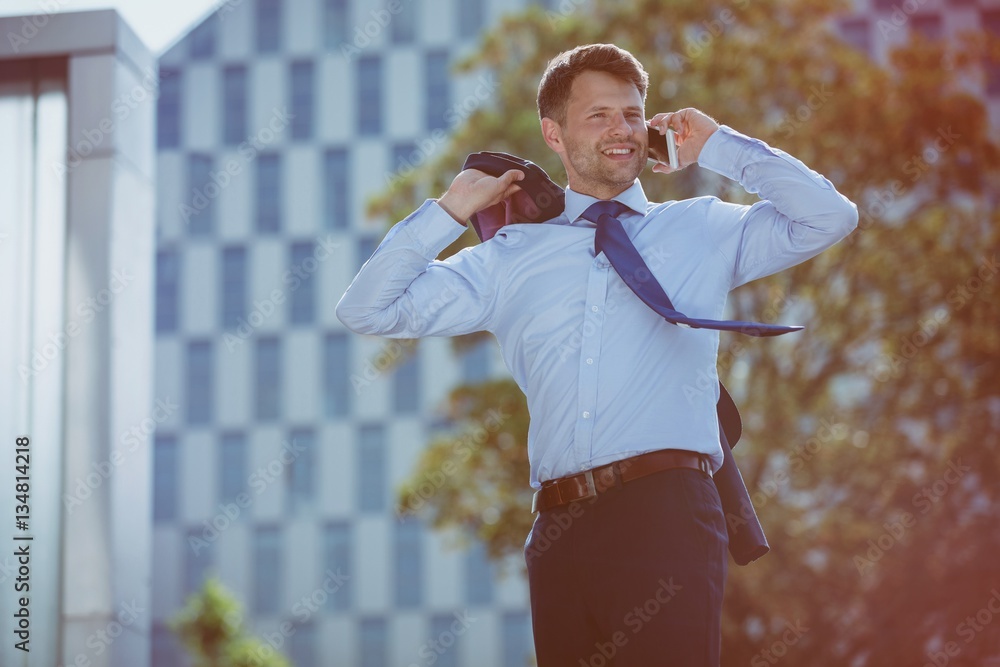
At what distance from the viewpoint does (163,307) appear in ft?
103

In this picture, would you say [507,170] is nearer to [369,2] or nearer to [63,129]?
[63,129]

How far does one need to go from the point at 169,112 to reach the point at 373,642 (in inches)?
585

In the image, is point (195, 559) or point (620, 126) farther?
point (195, 559)

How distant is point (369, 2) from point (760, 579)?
84.5ft

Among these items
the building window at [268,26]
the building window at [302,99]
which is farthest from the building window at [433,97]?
the building window at [268,26]

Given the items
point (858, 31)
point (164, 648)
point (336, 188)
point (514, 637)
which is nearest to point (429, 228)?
point (858, 31)

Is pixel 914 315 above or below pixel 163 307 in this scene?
below

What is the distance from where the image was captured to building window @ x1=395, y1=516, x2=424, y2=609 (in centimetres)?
2914

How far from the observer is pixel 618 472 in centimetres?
217

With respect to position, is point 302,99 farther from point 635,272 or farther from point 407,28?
point 635,272

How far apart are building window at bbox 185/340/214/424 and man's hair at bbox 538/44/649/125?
1152 inches

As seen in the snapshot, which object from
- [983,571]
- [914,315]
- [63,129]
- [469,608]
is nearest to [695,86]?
[914,315]

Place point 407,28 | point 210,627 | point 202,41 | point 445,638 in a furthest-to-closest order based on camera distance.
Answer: point 202,41
point 407,28
point 445,638
point 210,627

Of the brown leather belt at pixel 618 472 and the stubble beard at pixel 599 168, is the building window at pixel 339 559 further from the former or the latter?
the brown leather belt at pixel 618 472
